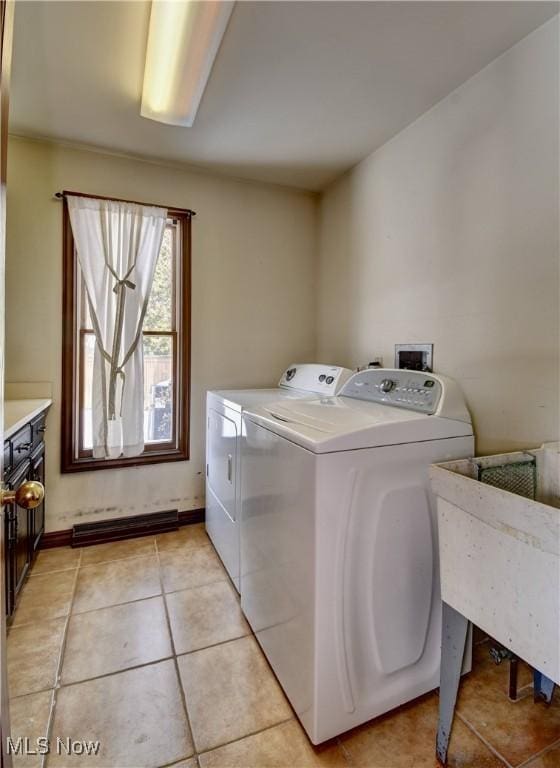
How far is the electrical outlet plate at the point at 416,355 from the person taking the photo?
1901 mm

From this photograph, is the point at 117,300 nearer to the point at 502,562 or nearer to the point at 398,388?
the point at 398,388

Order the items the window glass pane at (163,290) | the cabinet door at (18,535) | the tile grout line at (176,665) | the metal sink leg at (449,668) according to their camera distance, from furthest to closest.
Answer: the window glass pane at (163,290) → the cabinet door at (18,535) → the tile grout line at (176,665) → the metal sink leg at (449,668)

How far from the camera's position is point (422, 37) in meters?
1.46

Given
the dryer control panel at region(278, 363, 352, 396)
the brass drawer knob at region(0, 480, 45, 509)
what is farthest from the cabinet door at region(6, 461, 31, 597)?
the dryer control panel at region(278, 363, 352, 396)

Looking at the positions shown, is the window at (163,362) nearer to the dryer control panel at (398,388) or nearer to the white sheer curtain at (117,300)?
the white sheer curtain at (117,300)

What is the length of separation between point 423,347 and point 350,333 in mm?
696

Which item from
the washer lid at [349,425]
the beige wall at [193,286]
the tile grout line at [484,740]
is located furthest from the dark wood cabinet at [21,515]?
the tile grout line at [484,740]

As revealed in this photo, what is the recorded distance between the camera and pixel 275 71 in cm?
165

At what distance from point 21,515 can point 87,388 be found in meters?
0.89

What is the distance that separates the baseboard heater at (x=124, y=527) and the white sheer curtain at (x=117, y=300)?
1.59 feet

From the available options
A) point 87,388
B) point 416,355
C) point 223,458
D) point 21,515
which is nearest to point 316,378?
point 416,355

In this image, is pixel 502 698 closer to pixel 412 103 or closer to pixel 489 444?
pixel 489 444

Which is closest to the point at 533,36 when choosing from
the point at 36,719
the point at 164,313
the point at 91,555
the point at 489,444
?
the point at 489,444

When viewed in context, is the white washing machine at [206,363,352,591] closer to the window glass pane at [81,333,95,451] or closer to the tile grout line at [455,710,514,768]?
the window glass pane at [81,333,95,451]
